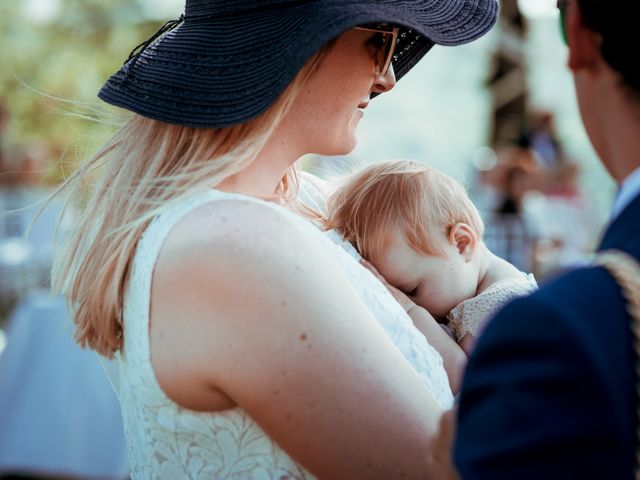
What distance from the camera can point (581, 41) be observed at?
3.78 feet

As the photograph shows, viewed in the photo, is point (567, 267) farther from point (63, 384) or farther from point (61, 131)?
point (61, 131)

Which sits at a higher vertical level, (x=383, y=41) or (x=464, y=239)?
(x=383, y=41)

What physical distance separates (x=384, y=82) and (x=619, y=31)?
2.88ft

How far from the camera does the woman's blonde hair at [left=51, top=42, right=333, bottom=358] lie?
66.6 inches

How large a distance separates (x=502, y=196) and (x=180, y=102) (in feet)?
20.1

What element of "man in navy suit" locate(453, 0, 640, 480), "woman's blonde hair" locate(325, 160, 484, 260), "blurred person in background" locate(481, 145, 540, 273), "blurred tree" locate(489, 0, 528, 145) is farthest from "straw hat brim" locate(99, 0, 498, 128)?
"blurred tree" locate(489, 0, 528, 145)

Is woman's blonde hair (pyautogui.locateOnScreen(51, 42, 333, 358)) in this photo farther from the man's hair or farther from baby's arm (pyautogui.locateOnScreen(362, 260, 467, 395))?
the man's hair

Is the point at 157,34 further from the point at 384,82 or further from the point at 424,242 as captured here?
the point at 424,242

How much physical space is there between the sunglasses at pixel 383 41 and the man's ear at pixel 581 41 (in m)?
0.68

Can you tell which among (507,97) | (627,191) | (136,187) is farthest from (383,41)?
(507,97)

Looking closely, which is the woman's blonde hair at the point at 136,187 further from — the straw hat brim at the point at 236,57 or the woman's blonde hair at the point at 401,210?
the woman's blonde hair at the point at 401,210

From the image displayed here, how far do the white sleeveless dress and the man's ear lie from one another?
641 millimetres

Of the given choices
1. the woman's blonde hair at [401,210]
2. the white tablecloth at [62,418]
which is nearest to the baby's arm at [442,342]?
the woman's blonde hair at [401,210]

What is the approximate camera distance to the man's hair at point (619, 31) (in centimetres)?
107
